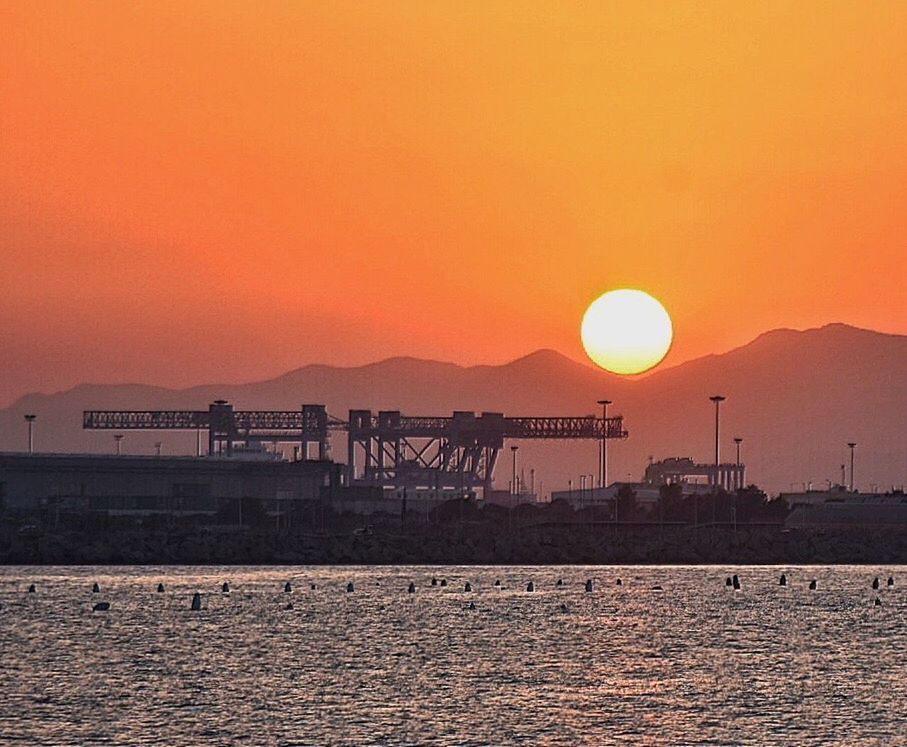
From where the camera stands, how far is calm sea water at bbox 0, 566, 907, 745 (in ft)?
173

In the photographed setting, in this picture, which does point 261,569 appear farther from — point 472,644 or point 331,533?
point 472,644

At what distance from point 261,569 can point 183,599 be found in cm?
4057

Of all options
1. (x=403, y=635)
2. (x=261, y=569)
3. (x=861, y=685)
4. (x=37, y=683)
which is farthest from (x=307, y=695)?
(x=261, y=569)

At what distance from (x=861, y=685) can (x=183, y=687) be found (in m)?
20.6

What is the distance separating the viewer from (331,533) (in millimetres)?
178000

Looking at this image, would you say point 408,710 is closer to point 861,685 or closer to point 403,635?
point 861,685

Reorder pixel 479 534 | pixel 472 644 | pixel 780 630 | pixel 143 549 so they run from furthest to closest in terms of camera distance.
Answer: pixel 479 534
pixel 143 549
pixel 780 630
pixel 472 644

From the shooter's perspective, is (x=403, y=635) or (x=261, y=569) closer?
(x=403, y=635)

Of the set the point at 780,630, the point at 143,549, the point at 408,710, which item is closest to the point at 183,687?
the point at 408,710

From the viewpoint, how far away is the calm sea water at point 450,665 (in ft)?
173

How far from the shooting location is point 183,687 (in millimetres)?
61656

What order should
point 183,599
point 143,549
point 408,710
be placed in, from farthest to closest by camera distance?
point 143,549, point 183,599, point 408,710

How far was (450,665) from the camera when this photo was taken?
6956 cm

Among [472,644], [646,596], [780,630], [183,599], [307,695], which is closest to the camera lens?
[307,695]
